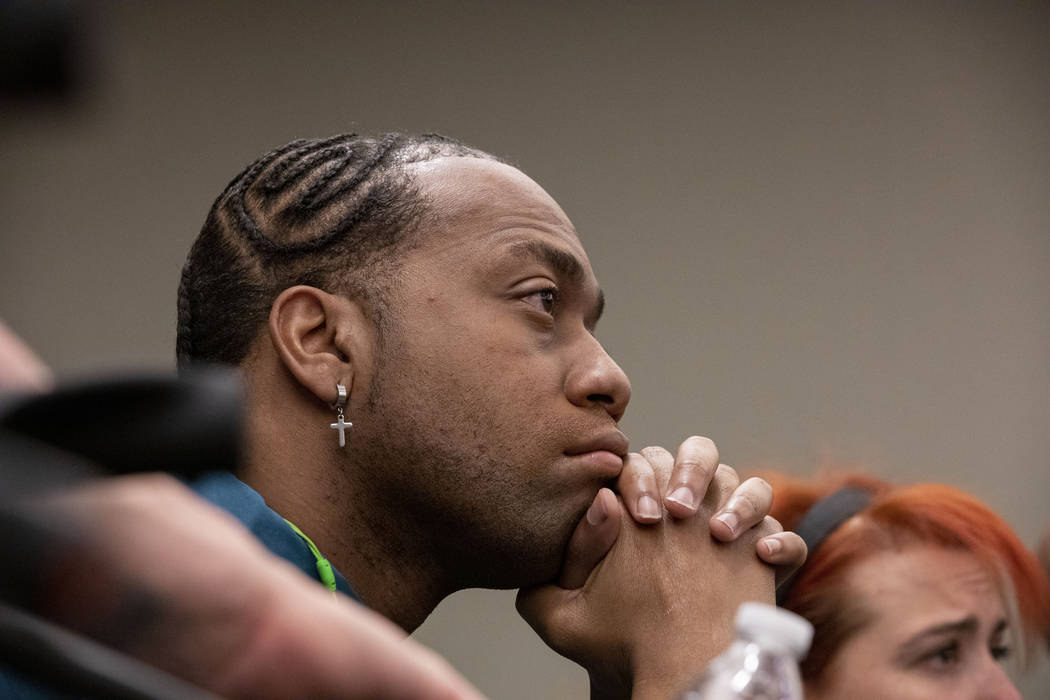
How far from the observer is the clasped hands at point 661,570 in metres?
1.13

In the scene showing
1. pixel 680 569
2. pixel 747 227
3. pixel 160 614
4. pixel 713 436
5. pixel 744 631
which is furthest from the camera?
pixel 747 227

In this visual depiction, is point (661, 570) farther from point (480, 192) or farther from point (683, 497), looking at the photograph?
point (480, 192)

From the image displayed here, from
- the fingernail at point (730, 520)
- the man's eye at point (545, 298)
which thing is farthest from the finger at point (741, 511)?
the man's eye at point (545, 298)

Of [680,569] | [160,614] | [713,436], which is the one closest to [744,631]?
[160,614]

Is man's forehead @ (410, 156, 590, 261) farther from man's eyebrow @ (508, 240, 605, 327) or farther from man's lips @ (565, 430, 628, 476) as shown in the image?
man's lips @ (565, 430, 628, 476)

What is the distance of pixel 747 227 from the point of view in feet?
10.2

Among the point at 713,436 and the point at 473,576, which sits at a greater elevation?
the point at 473,576

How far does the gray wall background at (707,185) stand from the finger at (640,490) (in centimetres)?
167

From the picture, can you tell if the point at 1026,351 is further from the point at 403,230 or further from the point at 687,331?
the point at 403,230

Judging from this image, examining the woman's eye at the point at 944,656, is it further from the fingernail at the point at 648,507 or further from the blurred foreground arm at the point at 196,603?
the blurred foreground arm at the point at 196,603

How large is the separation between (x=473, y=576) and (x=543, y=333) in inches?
10.3

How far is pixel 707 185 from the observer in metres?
3.13

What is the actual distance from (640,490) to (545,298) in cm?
22

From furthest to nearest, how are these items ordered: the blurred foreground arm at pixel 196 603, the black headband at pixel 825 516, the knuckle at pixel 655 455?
the black headband at pixel 825 516 < the knuckle at pixel 655 455 < the blurred foreground arm at pixel 196 603
